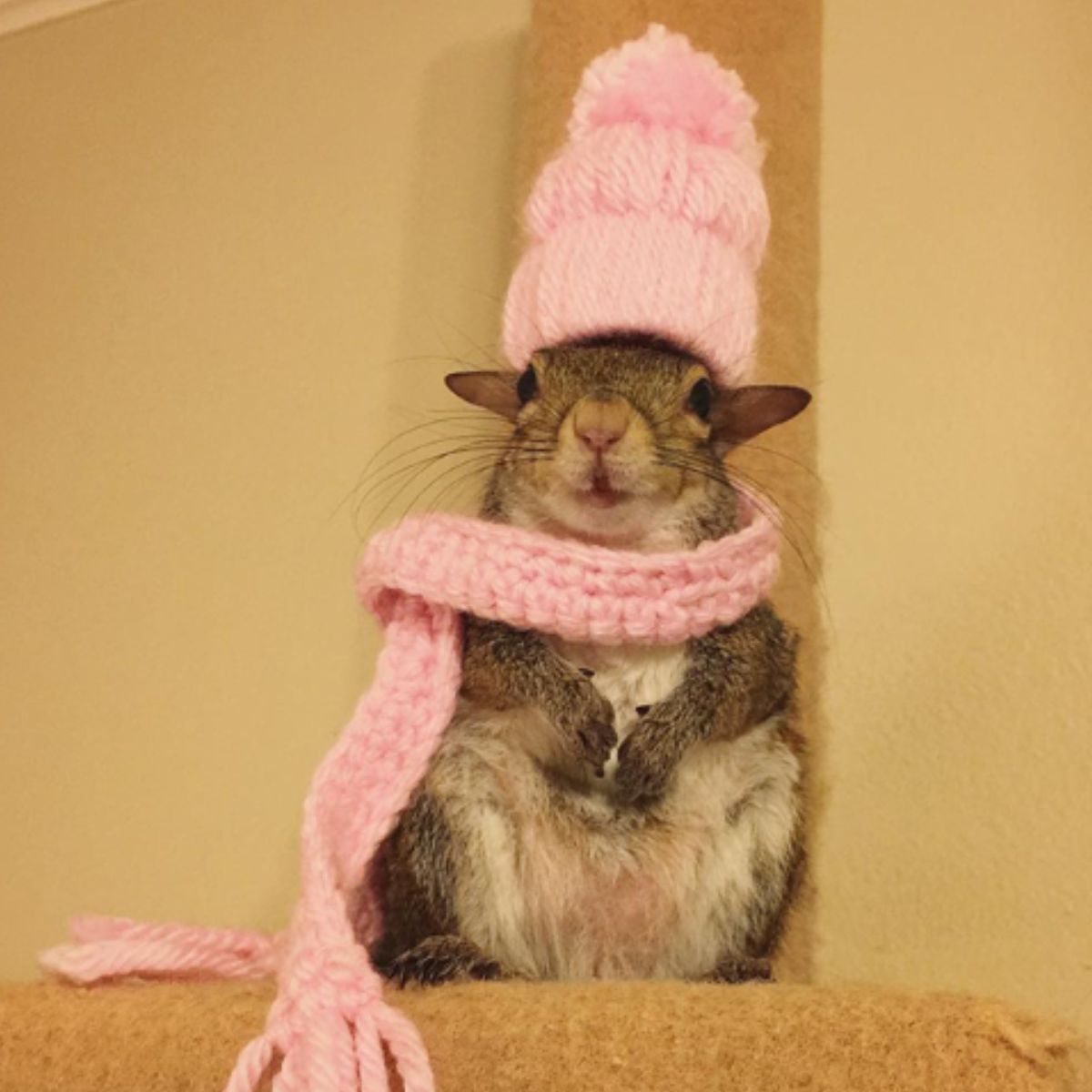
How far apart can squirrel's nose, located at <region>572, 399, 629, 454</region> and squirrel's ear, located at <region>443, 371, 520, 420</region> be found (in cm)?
14

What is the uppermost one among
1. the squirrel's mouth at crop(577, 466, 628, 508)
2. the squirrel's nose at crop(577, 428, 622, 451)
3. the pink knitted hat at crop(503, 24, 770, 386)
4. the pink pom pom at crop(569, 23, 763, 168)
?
Answer: the pink pom pom at crop(569, 23, 763, 168)

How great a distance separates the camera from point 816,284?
1240 millimetres

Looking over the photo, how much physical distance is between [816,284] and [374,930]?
2.39ft

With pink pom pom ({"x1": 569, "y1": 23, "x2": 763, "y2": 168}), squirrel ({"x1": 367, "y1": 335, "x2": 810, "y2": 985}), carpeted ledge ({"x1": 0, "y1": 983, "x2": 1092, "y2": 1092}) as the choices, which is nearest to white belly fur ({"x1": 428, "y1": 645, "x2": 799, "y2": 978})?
squirrel ({"x1": 367, "y1": 335, "x2": 810, "y2": 985})

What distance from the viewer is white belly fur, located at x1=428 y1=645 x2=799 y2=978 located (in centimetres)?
76

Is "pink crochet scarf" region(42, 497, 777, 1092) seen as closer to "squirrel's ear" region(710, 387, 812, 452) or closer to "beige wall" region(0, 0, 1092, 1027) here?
"squirrel's ear" region(710, 387, 812, 452)

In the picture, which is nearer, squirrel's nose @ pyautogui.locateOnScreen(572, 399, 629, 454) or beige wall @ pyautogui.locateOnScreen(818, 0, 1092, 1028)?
squirrel's nose @ pyautogui.locateOnScreen(572, 399, 629, 454)

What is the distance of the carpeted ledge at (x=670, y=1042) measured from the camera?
1.76 ft

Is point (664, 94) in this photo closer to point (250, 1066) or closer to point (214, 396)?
point (250, 1066)

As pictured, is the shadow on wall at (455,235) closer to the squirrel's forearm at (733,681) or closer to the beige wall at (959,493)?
the beige wall at (959,493)

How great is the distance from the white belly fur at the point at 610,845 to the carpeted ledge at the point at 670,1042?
115 millimetres

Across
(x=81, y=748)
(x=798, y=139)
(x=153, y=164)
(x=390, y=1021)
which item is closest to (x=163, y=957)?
(x=390, y=1021)

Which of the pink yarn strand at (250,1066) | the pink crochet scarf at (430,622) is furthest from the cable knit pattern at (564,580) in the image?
the pink yarn strand at (250,1066)

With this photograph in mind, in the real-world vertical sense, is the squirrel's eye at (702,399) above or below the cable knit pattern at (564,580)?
above
